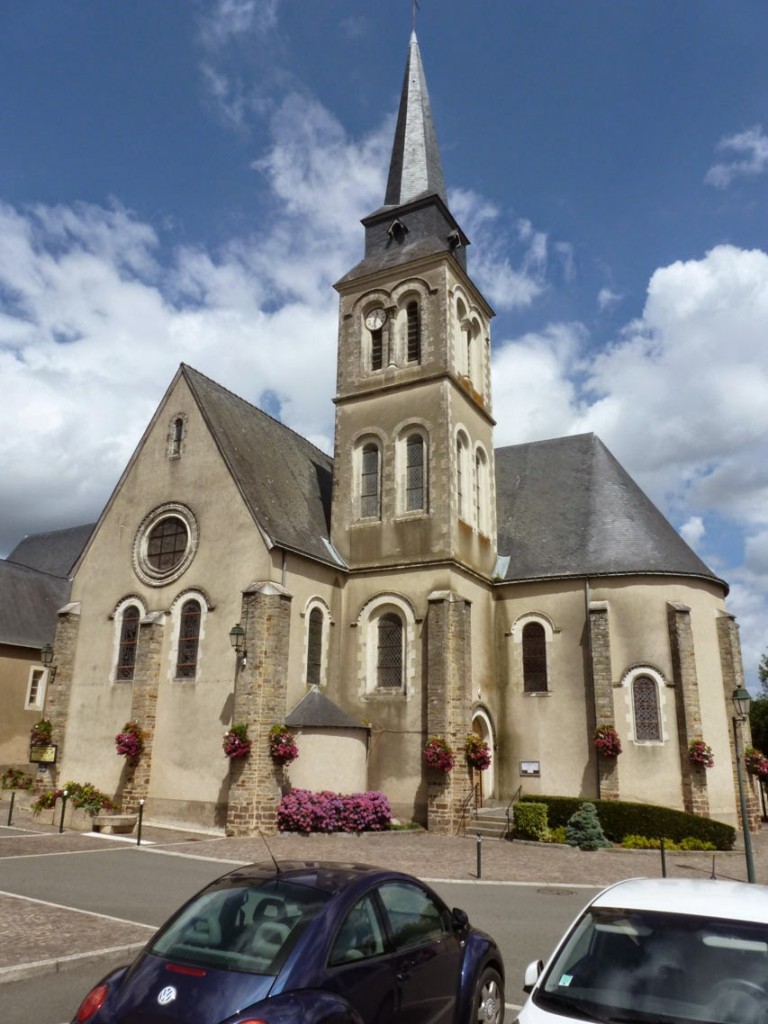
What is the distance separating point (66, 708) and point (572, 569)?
16155 millimetres

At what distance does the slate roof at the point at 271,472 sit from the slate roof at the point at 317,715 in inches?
160

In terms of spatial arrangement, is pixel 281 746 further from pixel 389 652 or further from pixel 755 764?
pixel 755 764

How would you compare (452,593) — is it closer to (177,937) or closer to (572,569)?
(572,569)

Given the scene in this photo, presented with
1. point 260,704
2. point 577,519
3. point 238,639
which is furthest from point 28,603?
point 577,519

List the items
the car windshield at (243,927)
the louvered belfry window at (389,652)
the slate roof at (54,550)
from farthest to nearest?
the slate roof at (54,550)
the louvered belfry window at (389,652)
the car windshield at (243,927)

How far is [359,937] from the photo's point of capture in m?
4.92

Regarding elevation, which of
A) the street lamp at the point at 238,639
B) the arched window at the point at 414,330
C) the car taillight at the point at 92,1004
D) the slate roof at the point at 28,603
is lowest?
the car taillight at the point at 92,1004

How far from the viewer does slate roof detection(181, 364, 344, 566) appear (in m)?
22.6

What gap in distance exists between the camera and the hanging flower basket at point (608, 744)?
21953 mm

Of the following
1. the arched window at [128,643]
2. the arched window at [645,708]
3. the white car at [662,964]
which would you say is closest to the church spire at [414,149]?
the arched window at [128,643]

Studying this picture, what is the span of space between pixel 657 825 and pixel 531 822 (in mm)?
3083

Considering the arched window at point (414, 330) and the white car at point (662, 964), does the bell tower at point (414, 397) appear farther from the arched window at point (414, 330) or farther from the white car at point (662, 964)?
the white car at point (662, 964)

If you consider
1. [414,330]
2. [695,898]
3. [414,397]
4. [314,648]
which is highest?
[414,330]

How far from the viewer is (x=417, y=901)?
5.74m
